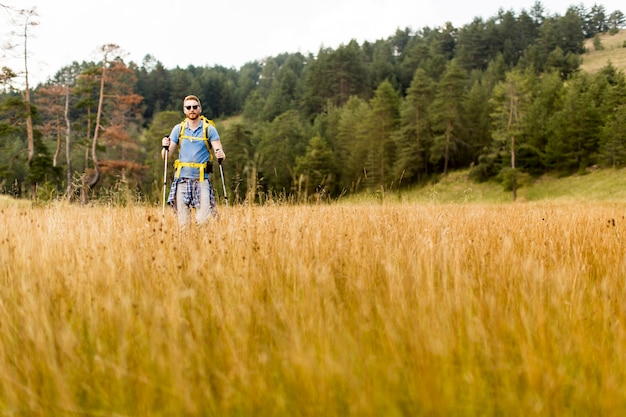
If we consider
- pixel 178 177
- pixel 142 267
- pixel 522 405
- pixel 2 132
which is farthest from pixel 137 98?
pixel 522 405

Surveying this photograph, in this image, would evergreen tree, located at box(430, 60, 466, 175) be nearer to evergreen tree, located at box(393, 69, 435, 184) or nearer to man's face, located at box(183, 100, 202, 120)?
evergreen tree, located at box(393, 69, 435, 184)

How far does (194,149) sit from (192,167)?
25 cm

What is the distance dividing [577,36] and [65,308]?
113427 millimetres

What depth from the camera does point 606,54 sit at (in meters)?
90.6

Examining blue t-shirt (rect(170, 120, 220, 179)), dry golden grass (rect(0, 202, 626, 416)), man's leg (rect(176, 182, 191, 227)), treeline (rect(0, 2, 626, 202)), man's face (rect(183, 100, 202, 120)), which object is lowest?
dry golden grass (rect(0, 202, 626, 416))

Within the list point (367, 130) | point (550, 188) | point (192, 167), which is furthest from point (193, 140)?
point (367, 130)

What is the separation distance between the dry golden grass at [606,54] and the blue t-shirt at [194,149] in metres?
85.6

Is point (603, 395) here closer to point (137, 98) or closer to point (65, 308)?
point (65, 308)

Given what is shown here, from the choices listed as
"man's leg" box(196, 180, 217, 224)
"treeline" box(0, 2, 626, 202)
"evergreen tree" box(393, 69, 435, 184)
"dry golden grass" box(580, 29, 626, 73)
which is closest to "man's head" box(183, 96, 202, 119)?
"man's leg" box(196, 180, 217, 224)

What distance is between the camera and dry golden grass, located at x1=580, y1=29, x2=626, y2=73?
7988cm

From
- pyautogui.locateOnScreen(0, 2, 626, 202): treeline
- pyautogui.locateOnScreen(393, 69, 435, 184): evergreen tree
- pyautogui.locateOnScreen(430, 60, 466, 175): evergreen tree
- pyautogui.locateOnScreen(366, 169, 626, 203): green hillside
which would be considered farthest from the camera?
pyautogui.locateOnScreen(393, 69, 435, 184): evergreen tree

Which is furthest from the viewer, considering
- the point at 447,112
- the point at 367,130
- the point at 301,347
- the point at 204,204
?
the point at 367,130

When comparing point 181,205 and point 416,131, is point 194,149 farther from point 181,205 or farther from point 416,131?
point 416,131

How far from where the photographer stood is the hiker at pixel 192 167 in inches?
226
